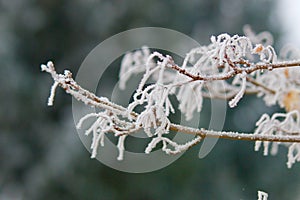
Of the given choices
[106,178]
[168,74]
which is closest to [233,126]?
[106,178]

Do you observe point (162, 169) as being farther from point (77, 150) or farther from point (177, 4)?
point (177, 4)

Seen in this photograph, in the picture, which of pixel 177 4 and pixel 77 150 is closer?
pixel 77 150

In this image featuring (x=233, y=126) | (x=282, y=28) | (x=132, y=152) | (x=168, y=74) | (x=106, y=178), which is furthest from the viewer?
(x=282, y=28)

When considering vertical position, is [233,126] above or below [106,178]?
above

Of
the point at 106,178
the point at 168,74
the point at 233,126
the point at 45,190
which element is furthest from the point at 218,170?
the point at 168,74

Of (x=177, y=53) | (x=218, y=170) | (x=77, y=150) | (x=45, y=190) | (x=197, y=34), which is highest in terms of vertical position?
(x=197, y=34)

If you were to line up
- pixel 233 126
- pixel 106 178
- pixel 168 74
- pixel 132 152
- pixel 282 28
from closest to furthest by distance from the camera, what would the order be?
pixel 168 74 → pixel 132 152 → pixel 106 178 → pixel 233 126 → pixel 282 28

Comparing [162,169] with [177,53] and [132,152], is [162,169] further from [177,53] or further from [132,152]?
[177,53]
